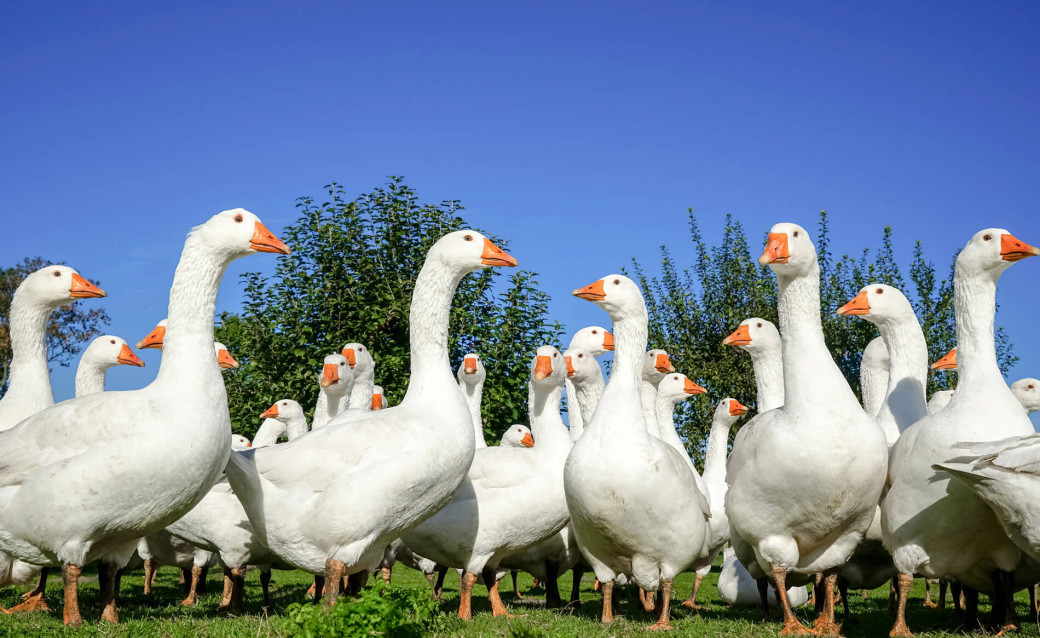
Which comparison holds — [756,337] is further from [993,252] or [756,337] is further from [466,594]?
[466,594]

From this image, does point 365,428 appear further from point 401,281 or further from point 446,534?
point 401,281

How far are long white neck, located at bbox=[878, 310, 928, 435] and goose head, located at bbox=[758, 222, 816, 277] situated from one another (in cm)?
269

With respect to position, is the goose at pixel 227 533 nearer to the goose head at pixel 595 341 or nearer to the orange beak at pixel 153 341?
the orange beak at pixel 153 341

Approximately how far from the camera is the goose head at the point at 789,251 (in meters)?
8.15

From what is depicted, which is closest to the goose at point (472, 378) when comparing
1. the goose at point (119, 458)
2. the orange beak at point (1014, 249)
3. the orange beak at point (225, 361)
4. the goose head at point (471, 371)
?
the goose head at point (471, 371)

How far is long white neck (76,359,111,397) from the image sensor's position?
1230 centimetres

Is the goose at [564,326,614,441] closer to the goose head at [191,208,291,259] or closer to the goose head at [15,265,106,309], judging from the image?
the goose head at [191,208,291,259]

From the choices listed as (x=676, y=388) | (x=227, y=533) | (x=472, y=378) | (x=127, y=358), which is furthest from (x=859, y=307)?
(x=127, y=358)

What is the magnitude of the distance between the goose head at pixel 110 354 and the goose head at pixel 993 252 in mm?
10846

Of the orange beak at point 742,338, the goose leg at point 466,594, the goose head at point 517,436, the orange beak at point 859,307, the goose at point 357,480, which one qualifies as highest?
the orange beak at point 859,307

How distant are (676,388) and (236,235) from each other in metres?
8.15

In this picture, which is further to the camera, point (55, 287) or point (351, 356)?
point (351, 356)

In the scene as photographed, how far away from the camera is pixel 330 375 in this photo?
11844mm

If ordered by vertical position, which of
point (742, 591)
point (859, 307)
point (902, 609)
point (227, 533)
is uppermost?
point (859, 307)
